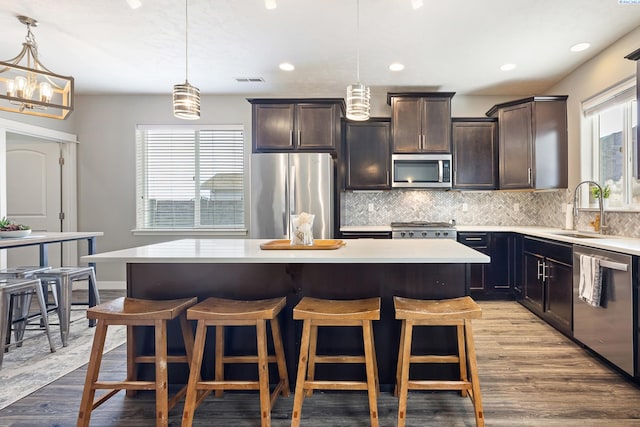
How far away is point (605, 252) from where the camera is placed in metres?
2.55

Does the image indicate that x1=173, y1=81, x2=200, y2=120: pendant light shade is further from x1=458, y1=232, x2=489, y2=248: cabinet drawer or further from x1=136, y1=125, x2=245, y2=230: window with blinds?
x1=458, y1=232, x2=489, y2=248: cabinet drawer

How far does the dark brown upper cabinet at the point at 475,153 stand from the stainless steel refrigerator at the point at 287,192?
183 centimetres

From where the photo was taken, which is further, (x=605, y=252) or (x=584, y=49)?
(x=584, y=49)

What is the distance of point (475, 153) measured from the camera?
4.72 m

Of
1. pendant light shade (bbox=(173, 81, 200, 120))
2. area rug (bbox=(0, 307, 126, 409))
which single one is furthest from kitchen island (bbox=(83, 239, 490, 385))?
pendant light shade (bbox=(173, 81, 200, 120))

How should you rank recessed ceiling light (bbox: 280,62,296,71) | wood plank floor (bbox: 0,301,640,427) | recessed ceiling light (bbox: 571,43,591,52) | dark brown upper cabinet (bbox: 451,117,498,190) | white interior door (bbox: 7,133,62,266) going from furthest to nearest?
white interior door (bbox: 7,133,62,266)
dark brown upper cabinet (bbox: 451,117,498,190)
recessed ceiling light (bbox: 280,62,296,71)
recessed ceiling light (bbox: 571,43,591,52)
wood plank floor (bbox: 0,301,640,427)

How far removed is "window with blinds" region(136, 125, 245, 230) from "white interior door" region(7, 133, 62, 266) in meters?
1.10

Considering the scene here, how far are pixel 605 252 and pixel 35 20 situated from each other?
191 inches

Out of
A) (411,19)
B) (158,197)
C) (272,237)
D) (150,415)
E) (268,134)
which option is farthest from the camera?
(158,197)

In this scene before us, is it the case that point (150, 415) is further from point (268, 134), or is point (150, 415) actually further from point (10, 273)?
point (268, 134)

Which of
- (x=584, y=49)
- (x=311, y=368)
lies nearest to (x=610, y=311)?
(x=311, y=368)

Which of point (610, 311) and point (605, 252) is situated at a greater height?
point (605, 252)

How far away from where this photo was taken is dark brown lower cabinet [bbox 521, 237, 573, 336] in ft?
10.2

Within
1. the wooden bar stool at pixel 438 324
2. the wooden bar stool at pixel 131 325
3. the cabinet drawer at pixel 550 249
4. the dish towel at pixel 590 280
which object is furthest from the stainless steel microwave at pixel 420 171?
the wooden bar stool at pixel 131 325
